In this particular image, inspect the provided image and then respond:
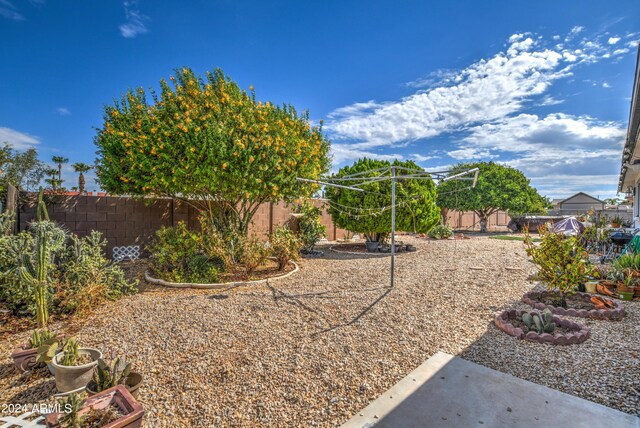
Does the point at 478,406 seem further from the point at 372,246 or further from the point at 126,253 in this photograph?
the point at 372,246

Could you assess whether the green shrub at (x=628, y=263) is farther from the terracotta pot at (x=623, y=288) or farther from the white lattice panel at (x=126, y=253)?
the white lattice panel at (x=126, y=253)

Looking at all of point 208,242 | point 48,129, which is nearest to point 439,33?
point 208,242

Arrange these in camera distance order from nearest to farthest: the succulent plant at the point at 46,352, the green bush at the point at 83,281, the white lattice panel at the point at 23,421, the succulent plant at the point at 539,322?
the white lattice panel at the point at 23,421, the succulent plant at the point at 46,352, the succulent plant at the point at 539,322, the green bush at the point at 83,281

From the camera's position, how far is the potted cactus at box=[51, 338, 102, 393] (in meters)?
2.31

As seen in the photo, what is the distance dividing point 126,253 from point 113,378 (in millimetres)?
6701

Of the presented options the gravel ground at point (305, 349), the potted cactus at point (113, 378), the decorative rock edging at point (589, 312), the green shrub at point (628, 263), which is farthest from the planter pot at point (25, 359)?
the green shrub at point (628, 263)

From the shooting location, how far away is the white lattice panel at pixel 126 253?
7.88 meters

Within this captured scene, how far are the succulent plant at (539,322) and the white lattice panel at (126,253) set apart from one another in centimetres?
864

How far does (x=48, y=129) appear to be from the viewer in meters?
8.26

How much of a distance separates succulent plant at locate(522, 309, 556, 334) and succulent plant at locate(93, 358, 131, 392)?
4276 millimetres

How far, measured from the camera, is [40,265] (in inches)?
136

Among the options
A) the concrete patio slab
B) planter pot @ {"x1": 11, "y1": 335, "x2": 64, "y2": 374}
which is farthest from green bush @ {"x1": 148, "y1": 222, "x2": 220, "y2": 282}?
the concrete patio slab

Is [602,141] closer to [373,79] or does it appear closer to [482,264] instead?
[482,264]

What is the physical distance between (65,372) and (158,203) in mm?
6914
